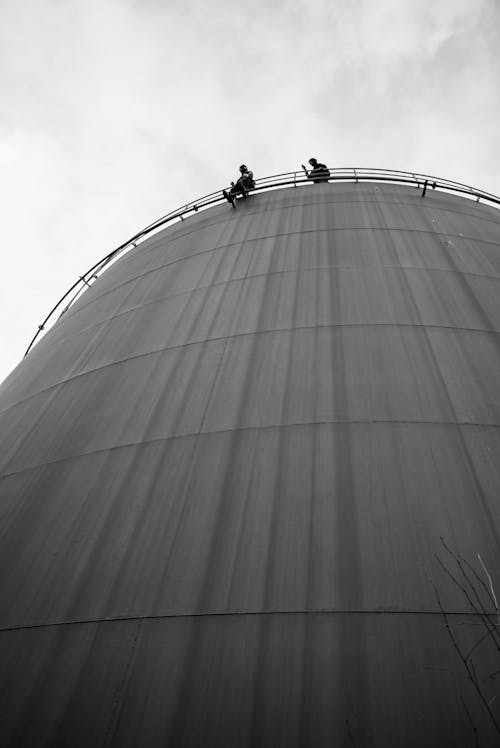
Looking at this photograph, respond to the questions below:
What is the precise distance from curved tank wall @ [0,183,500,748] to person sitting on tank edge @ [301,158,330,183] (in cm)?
459

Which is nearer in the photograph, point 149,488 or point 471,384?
point 149,488

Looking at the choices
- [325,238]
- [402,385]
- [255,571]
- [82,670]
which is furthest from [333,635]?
[325,238]

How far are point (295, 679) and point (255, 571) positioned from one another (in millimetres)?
859

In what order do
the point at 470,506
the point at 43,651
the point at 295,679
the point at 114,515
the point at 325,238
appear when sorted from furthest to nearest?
the point at 325,238
the point at 114,515
the point at 470,506
the point at 43,651
the point at 295,679

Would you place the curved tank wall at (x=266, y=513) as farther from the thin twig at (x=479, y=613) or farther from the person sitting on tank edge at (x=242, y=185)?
the person sitting on tank edge at (x=242, y=185)

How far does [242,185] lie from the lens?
12.0 metres

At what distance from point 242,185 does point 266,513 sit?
31.3 ft

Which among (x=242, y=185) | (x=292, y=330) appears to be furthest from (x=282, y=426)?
(x=242, y=185)

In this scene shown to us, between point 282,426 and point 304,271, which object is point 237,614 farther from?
point 304,271

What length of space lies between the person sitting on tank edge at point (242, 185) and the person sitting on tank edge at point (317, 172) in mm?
1440

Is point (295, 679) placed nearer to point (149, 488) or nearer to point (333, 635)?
point (333, 635)

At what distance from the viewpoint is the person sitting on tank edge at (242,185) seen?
11.9 metres

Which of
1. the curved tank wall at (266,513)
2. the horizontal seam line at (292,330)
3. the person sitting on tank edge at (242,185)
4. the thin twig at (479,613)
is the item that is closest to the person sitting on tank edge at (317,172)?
the person sitting on tank edge at (242,185)

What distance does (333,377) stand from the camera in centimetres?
574
